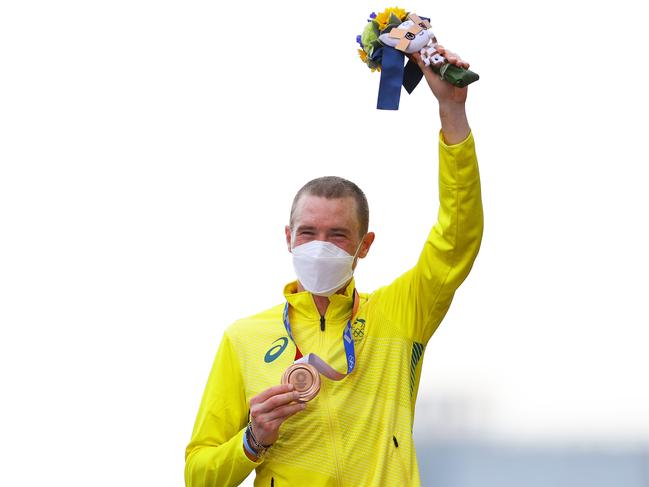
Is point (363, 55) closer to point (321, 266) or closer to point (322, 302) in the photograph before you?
point (321, 266)

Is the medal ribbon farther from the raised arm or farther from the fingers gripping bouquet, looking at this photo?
the fingers gripping bouquet

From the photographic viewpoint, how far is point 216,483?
4086 millimetres

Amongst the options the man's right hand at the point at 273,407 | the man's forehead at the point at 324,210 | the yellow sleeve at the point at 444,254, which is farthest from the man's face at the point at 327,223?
the man's right hand at the point at 273,407

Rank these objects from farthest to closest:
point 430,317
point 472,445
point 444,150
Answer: point 472,445, point 430,317, point 444,150

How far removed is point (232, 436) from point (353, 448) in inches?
21.6

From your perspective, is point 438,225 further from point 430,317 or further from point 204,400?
point 204,400

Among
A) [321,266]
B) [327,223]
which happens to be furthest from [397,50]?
[321,266]

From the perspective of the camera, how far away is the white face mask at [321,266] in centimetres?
416

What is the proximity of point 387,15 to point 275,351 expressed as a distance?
1435mm

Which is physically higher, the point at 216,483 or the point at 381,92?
the point at 381,92

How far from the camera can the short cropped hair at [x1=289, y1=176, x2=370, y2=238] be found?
170 inches

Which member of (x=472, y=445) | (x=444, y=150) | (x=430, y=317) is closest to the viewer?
(x=444, y=150)

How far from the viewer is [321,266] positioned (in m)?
4.16

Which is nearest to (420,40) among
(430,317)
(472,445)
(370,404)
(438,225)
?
(438,225)
